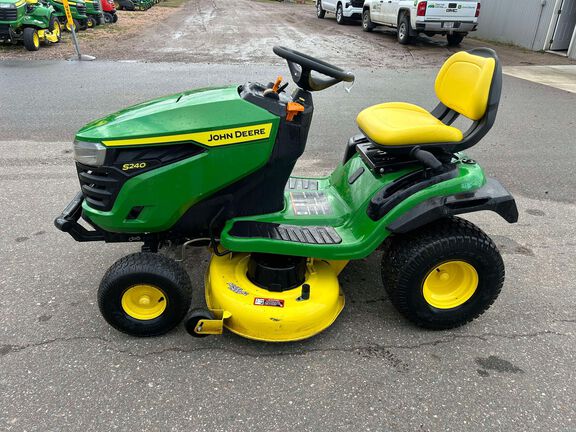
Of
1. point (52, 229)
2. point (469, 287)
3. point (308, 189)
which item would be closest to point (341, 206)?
point (308, 189)

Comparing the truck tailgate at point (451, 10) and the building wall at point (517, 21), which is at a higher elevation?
the truck tailgate at point (451, 10)

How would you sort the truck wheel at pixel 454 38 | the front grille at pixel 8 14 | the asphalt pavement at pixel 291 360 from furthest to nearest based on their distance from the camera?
the truck wheel at pixel 454 38
the front grille at pixel 8 14
the asphalt pavement at pixel 291 360

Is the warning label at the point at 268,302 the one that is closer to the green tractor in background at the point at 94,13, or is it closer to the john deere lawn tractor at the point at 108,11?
the green tractor in background at the point at 94,13

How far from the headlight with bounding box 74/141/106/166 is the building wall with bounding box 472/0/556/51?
47.4ft

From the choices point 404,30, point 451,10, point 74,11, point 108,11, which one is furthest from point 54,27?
point 451,10

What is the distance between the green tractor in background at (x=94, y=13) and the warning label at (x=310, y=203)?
45.1 ft

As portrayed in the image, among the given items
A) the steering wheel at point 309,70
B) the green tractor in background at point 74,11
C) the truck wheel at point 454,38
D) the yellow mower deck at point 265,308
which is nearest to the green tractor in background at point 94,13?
the green tractor in background at point 74,11

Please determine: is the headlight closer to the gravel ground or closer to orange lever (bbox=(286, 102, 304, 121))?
orange lever (bbox=(286, 102, 304, 121))

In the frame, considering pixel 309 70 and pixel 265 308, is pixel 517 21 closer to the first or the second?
pixel 309 70

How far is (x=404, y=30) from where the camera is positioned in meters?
12.7

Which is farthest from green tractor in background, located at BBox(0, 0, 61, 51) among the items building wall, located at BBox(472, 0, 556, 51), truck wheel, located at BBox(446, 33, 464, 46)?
building wall, located at BBox(472, 0, 556, 51)

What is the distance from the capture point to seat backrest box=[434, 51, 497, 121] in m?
2.36

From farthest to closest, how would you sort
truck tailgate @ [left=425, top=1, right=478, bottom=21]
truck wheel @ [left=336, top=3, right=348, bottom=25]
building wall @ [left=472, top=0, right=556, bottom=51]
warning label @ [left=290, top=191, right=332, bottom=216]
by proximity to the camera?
truck wheel @ [left=336, top=3, right=348, bottom=25]
building wall @ [left=472, top=0, right=556, bottom=51]
truck tailgate @ [left=425, top=1, right=478, bottom=21]
warning label @ [left=290, top=191, right=332, bottom=216]

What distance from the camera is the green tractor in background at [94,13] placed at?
1362cm
